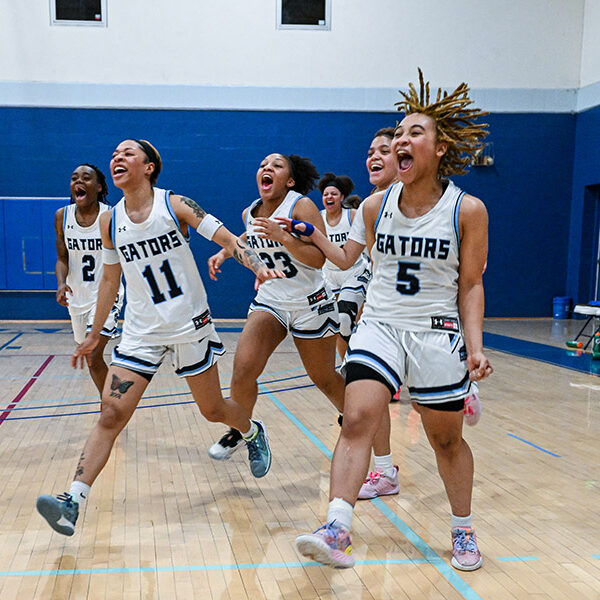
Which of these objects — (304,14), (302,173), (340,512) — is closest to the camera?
(340,512)

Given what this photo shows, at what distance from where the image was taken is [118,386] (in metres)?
3.21

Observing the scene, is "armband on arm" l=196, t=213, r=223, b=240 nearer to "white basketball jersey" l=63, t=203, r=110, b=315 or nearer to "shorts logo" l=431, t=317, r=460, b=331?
"shorts logo" l=431, t=317, r=460, b=331

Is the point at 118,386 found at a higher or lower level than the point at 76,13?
lower

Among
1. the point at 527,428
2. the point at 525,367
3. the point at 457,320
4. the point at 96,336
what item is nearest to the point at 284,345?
the point at 525,367

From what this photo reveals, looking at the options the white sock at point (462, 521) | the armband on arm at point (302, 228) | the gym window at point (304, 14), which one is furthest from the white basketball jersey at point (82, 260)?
the gym window at point (304, 14)

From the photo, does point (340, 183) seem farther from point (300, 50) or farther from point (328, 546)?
point (300, 50)

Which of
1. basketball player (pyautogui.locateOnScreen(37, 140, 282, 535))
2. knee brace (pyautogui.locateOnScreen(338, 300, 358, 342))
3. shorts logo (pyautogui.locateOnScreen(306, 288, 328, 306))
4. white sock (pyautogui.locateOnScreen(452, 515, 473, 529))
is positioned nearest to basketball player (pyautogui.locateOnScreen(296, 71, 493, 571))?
white sock (pyautogui.locateOnScreen(452, 515, 473, 529))

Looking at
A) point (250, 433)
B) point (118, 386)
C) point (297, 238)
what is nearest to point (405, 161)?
point (297, 238)

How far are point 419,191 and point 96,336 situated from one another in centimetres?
183

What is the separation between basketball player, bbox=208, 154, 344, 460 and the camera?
13.2ft

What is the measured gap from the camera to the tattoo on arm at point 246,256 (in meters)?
3.27

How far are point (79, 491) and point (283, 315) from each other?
161 cm

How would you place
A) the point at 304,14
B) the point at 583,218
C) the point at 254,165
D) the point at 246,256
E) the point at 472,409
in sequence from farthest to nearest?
the point at 583,218
the point at 254,165
the point at 304,14
the point at 246,256
the point at 472,409

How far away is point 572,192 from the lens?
1342 cm
